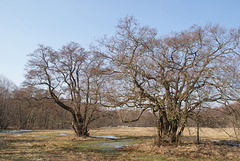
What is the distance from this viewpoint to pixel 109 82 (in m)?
11.2

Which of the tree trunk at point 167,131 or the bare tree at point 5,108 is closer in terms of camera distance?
the tree trunk at point 167,131

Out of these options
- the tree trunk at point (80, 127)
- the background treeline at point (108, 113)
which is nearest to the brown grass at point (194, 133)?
the background treeline at point (108, 113)

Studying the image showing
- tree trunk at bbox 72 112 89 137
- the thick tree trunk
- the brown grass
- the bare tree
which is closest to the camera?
the brown grass

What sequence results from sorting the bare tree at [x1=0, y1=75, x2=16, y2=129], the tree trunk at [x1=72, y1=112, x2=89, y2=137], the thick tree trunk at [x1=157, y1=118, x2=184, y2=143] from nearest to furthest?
the thick tree trunk at [x1=157, y1=118, x2=184, y2=143]
the tree trunk at [x1=72, y1=112, x2=89, y2=137]
the bare tree at [x1=0, y1=75, x2=16, y2=129]

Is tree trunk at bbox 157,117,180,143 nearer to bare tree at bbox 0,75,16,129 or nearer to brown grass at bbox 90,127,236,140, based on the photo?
brown grass at bbox 90,127,236,140

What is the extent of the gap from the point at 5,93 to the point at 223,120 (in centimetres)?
5122

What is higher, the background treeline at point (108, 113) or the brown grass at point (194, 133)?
the background treeline at point (108, 113)

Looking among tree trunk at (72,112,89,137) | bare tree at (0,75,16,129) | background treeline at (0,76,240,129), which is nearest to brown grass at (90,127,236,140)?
background treeline at (0,76,240,129)

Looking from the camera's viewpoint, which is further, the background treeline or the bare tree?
the bare tree

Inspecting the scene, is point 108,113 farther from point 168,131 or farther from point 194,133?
point 194,133

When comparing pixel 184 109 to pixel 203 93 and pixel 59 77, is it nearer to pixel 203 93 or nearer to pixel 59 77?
pixel 203 93

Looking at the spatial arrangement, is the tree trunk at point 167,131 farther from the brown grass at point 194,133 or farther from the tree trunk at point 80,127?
the tree trunk at point 80,127

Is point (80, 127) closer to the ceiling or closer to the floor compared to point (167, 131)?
closer to the floor

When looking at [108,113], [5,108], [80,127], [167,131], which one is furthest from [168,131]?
[5,108]
